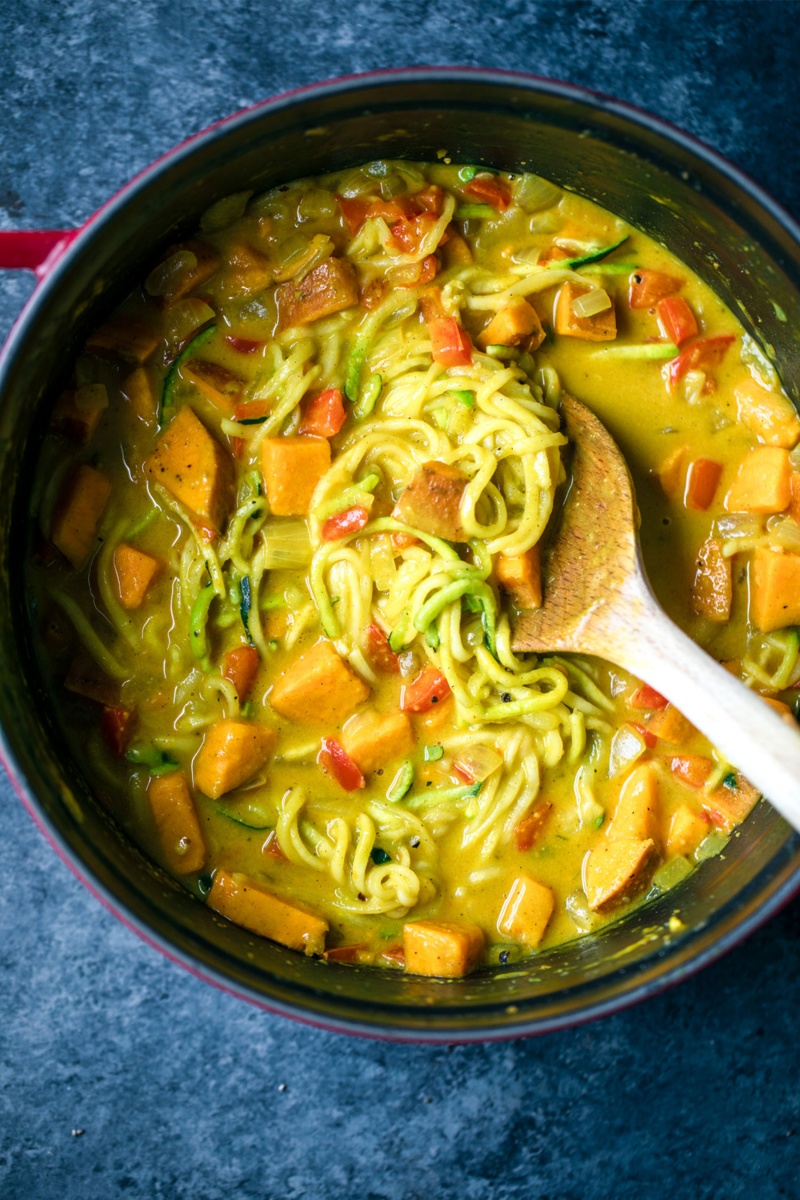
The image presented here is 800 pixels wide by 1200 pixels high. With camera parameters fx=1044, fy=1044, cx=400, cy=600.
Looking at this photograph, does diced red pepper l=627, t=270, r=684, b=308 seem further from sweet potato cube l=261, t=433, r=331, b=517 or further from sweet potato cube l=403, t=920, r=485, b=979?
sweet potato cube l=403, t=920, r=485, b=979

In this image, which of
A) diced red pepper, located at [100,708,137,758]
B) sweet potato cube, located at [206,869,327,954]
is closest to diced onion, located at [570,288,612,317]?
diced red pepper, located at [100,708,137,758]

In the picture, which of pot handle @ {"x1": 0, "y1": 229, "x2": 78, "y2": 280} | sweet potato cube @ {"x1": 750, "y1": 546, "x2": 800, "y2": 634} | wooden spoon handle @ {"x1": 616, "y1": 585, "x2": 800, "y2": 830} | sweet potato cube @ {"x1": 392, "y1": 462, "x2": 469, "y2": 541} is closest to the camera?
wooden spoon handle @ {"x1": 616, "y1": 585, "x2": 800, "y2": 830}

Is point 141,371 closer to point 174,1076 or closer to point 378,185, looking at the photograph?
point 378,185

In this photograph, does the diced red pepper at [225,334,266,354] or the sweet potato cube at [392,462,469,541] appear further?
the diced red pepper at [225,334,266,354]

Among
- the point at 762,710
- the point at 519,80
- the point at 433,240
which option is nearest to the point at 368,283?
the point at 433,240

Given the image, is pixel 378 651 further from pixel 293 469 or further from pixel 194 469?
pixel 194 469

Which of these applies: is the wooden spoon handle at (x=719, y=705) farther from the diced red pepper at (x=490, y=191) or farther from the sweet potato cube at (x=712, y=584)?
the diced red pepper at (x=490, y=191)

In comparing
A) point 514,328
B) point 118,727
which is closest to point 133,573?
point 118,727

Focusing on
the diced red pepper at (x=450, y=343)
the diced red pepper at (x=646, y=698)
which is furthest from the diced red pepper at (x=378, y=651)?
the diced red pepper at (x=450, y=343)
